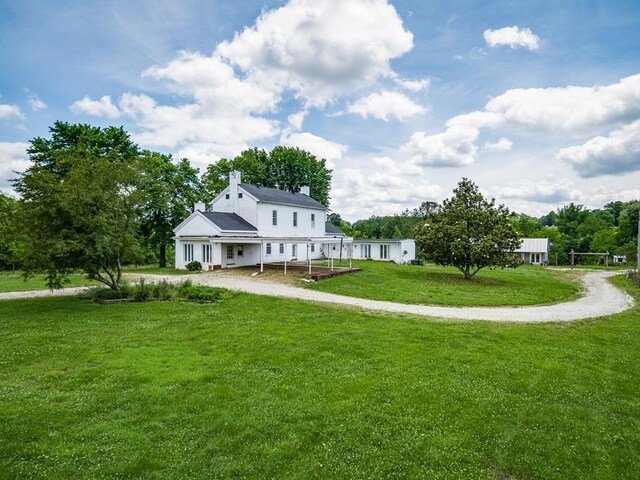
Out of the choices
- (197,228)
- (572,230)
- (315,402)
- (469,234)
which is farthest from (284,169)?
(572,230)

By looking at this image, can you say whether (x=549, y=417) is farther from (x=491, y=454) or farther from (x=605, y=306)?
(x=605, y=306)

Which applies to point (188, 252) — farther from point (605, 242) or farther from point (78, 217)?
point (605, 242)

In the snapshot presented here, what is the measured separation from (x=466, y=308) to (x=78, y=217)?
17.1 meters

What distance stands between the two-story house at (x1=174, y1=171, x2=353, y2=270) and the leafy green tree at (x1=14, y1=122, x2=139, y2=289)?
10.9 metres

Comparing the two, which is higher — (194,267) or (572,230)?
(572,230)

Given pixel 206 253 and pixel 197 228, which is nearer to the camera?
pixel 206 253

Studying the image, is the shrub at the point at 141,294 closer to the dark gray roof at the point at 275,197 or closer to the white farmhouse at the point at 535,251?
the dark gray roof at the point at 275,197

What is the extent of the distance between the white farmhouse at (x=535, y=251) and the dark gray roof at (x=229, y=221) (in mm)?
45521

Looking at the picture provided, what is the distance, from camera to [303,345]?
10.1 meters

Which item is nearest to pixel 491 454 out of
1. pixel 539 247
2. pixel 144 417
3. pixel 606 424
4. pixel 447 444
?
pixel 447 444

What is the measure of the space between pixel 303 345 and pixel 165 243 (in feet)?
97.4

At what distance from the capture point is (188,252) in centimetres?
3088

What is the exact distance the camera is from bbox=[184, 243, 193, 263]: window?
30656 mm

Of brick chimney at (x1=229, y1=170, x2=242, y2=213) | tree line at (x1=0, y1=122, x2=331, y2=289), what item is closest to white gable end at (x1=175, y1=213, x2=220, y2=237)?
brick chimney at (x1=229, y1=170, x2=242, y2=213)
